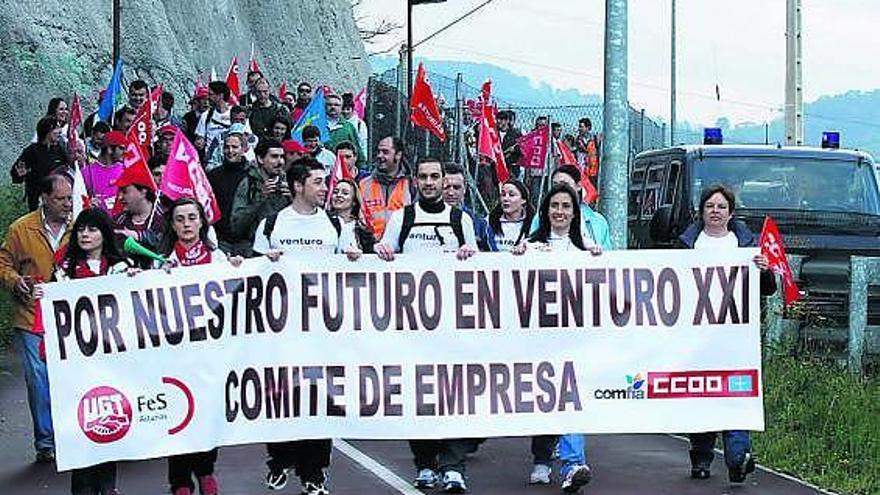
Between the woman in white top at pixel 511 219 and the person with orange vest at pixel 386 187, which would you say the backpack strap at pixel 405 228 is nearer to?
Answer: the woman in white top at pixel 511 219

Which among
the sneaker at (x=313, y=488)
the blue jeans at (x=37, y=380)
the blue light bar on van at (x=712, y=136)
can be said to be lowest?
the sneaker at (x=313, y=488)

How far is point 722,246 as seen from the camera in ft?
32.5

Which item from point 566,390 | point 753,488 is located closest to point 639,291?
point 566,390

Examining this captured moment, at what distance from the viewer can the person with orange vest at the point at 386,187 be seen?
1285cm

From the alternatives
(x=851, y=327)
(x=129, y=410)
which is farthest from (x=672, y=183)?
(x=129, y=410)

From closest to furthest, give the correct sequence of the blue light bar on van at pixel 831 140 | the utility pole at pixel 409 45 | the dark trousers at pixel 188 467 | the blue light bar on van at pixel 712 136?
1. the dark trousers at pixel 188 467
2. the blue light bar on van at pixel 831 140
3. the blue light bar on van at pixel 712 136
4. the utility pole at pixel 409 45

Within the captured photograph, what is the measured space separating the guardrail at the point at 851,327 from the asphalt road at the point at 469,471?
2465 mm

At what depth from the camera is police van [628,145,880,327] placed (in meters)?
14.2

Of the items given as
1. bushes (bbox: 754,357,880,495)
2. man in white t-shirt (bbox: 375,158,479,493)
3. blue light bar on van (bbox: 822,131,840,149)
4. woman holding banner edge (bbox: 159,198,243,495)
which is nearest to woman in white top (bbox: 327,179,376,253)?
man in white t-shirt (bbox: 375,158,479,493)

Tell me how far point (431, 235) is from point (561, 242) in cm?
78

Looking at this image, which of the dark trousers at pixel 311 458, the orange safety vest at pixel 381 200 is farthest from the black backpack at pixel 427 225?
the orange safety vest at pixel 381 200

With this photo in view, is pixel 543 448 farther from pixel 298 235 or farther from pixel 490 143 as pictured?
pixel 490 143

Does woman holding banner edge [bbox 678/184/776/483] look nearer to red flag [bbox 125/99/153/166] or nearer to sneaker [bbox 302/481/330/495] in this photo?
sneaker [bbox 302/481/330/495]

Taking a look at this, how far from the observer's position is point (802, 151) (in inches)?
604
